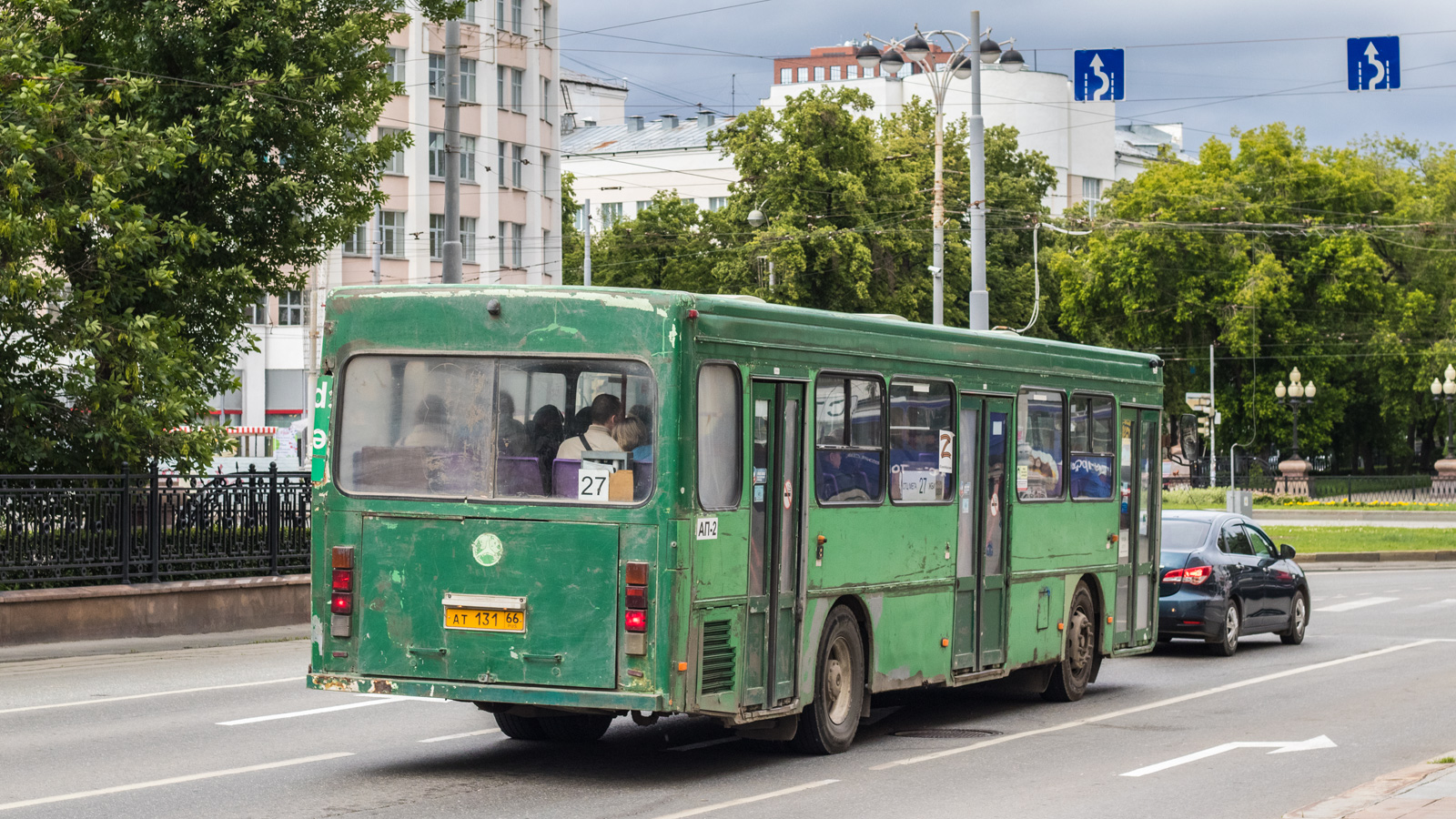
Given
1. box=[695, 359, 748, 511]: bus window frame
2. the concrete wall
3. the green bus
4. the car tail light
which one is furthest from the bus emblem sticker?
the car tail light

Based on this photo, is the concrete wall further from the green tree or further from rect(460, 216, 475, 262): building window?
rect(460, 216, 475, 262): building window

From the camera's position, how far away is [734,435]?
10312 millimetres

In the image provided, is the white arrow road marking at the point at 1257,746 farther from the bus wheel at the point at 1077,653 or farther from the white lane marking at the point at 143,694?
the white lane marking at the point at 143,694

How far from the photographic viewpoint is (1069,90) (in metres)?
111

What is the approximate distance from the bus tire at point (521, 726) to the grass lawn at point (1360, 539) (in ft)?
93.1

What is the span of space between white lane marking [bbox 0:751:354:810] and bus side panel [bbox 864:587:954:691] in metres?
3.35

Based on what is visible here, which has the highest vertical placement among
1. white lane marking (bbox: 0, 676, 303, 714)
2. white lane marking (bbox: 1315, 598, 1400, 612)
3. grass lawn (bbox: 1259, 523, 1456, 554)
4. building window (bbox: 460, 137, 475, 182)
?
building window (bbox: 460, 137, 475, 182)

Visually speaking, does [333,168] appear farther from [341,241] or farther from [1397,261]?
[1397,261]

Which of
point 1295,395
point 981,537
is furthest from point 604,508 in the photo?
point 1295,395

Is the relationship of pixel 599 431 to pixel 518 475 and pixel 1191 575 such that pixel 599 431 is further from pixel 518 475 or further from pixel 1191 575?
pixel 1191 575

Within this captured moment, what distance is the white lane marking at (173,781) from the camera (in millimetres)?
9117

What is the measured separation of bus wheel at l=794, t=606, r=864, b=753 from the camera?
11133mm

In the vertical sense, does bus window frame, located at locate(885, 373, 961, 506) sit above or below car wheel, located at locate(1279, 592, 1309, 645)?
above

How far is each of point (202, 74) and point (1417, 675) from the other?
14650 mm
